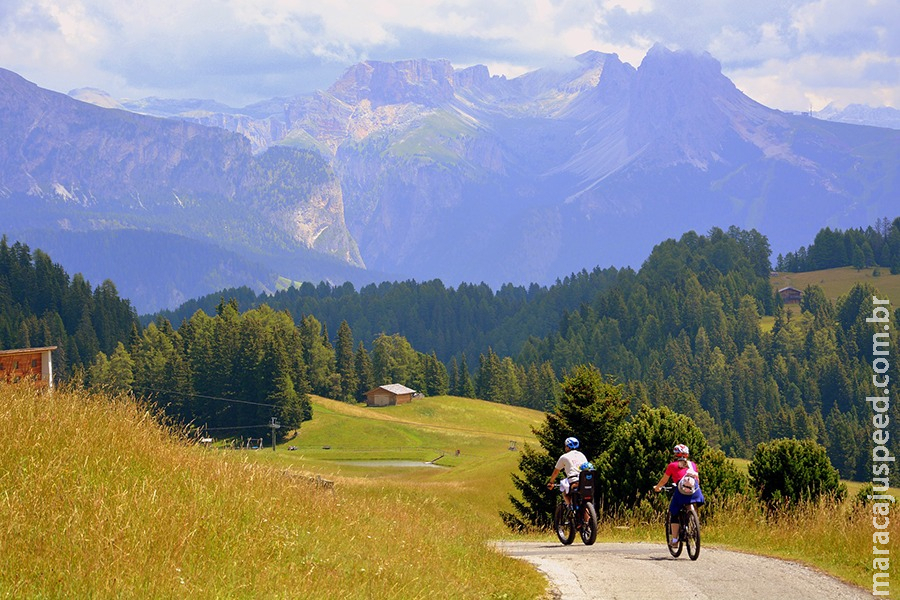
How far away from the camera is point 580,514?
78.8 ft

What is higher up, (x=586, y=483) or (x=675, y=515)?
(x=586, y=483)

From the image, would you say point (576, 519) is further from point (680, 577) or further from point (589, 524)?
point (680, 577)

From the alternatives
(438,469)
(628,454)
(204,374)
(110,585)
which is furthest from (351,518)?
(204,374)

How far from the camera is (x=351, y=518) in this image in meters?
18.0

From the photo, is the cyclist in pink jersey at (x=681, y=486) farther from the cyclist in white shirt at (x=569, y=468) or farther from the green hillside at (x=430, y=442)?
the green hillside at (x=430, y=442)

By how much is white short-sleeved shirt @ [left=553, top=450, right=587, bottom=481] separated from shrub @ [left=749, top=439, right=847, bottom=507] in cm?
1237

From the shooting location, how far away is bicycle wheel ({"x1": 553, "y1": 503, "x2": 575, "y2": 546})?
24281mm

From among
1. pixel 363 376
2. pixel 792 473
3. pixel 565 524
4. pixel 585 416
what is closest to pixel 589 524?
pixel 565 524

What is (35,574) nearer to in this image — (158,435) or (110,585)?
(110,585)

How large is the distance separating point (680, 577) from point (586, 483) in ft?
17.7

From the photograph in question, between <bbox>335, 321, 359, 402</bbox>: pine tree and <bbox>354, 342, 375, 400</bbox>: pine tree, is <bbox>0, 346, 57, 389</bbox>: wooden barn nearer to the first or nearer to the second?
Answer: <bbox>335, 321, 359, 402</bbox>: pine tree

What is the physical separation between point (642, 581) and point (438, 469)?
91.2 metres

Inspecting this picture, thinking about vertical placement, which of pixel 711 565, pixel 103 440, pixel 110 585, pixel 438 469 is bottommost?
pixel 438 469

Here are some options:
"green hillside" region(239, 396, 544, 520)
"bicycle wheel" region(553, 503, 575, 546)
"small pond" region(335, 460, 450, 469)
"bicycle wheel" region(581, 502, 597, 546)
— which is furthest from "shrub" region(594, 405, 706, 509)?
"small pond" region(335, 460, 450, 469)
